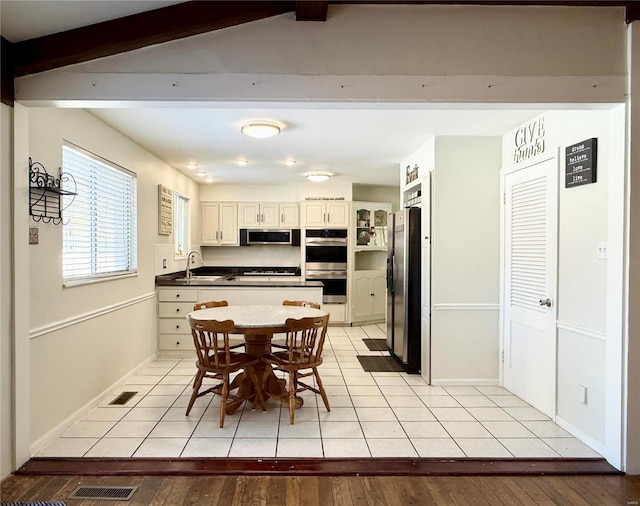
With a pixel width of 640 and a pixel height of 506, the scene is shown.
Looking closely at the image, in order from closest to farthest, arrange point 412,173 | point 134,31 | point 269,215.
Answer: point 134,31 → point 412,173 → point 269,215

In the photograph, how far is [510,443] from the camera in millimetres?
2637

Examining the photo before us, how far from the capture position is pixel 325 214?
657 centimetres

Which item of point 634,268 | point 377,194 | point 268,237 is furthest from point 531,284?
point 268,237

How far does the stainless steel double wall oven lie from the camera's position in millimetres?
6543

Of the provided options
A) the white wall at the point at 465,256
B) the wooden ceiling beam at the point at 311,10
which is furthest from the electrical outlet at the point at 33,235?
the white wall at the point at 465,256

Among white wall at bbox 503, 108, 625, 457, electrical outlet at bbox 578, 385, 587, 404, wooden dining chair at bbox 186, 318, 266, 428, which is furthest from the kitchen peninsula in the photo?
electrical outlet at bbox 578, 385, 587, 404

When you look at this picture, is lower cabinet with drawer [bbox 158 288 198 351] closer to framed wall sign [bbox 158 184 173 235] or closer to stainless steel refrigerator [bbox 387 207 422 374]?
framed wall sign [bbox 158 184 173 235]

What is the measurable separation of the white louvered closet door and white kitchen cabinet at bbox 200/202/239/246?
456 cm

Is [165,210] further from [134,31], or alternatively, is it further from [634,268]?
[634,268]

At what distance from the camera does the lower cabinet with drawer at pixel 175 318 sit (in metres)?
4.68

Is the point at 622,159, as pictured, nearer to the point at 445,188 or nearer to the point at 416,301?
the point at 445,188

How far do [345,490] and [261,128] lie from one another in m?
2.80

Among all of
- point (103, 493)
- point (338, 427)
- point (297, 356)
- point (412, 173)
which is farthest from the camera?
point (412, 173)

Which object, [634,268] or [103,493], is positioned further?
[634,268]
